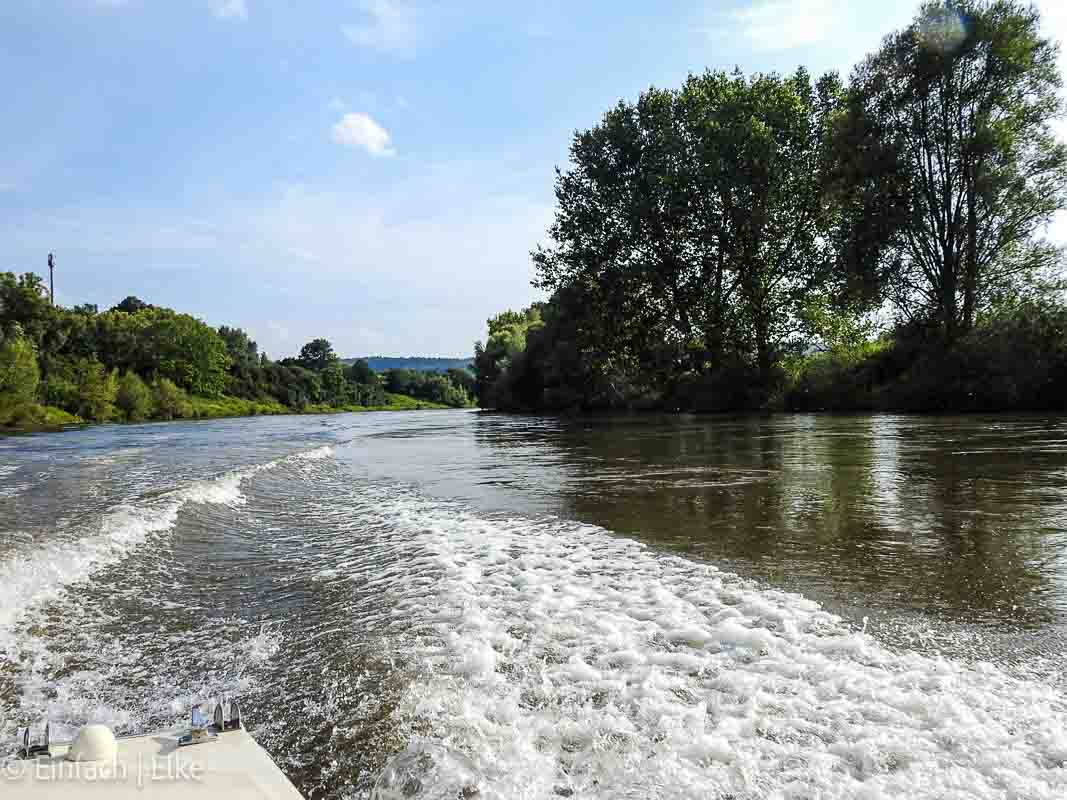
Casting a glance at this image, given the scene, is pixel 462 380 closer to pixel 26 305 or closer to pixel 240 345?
pixel 240 345

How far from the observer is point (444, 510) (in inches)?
299

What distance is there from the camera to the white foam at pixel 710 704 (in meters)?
2.18

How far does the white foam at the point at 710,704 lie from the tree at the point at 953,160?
80.4 ft

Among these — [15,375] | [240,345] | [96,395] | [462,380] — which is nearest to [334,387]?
[240,345]

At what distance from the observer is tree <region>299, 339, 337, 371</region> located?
15138 cm

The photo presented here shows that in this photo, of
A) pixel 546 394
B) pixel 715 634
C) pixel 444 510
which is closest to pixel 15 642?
pixel 715 634

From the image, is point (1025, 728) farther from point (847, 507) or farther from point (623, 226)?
point (623, 226)

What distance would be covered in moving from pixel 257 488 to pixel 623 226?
2876 centimetres

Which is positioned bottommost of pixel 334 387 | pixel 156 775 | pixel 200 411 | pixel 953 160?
pixel 200 411

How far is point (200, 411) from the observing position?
74.2 metres

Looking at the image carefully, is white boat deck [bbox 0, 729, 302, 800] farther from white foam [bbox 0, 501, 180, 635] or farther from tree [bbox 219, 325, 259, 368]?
tree [bbox 219, 325, 259, 368]

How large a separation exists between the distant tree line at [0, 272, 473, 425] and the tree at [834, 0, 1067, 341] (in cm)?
4629

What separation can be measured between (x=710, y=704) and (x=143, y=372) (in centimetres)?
9507

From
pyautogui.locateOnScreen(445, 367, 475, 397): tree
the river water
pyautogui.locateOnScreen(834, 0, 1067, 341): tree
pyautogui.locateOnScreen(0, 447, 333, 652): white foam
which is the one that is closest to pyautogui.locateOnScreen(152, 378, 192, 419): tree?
pyautogui.locateOnScreen(834, 0, 1067, 341): tree
